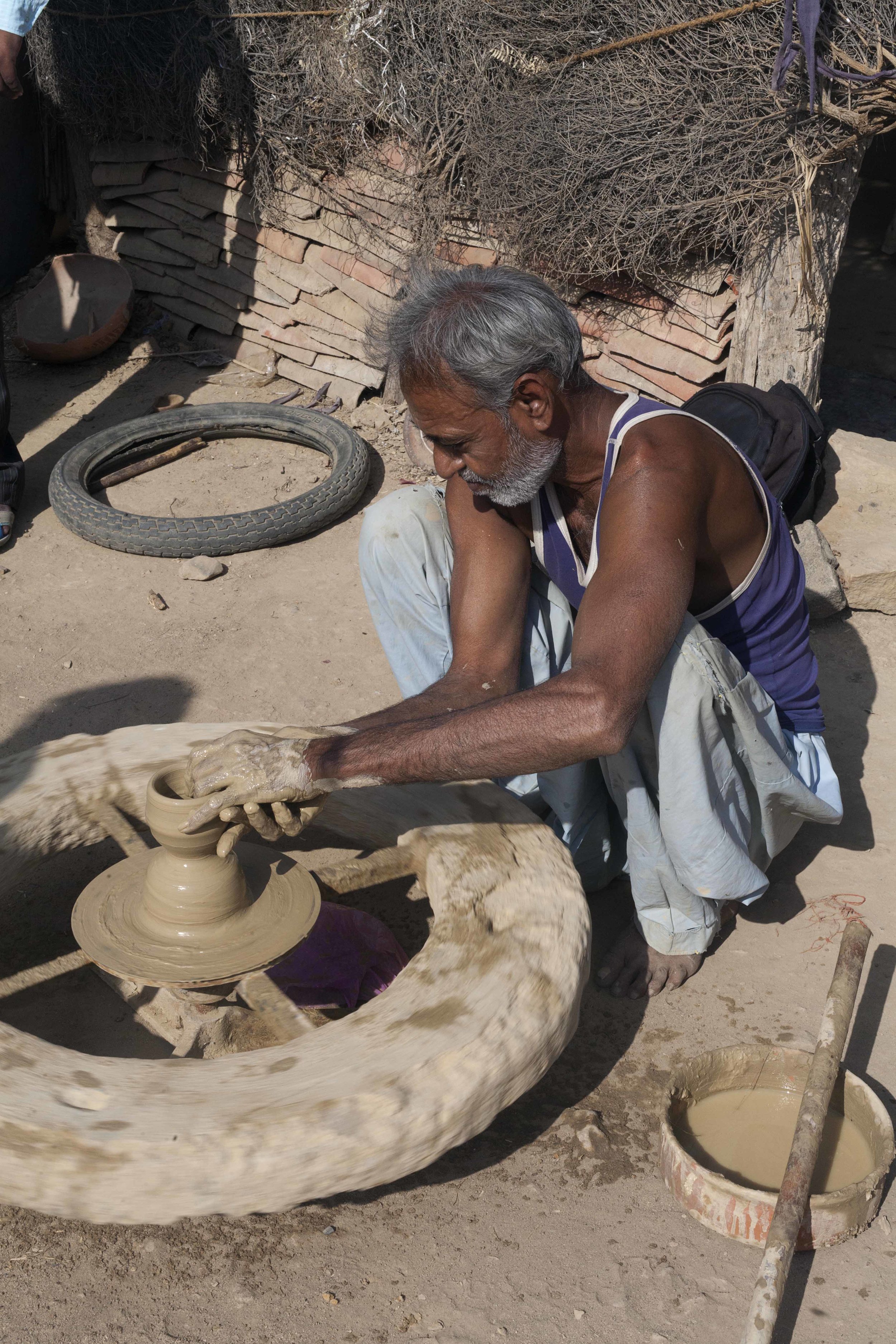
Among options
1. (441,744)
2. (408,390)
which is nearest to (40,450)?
(408,390)

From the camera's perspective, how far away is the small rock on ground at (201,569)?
447 cm

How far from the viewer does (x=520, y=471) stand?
230 cm

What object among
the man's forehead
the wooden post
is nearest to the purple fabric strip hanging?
the wooden post

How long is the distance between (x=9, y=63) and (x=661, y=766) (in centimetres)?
408

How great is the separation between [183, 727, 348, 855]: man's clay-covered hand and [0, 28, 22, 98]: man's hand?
370cm

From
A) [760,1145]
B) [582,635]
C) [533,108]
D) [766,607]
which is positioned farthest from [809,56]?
[760,1145]

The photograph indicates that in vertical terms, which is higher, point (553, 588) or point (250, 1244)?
point (553, 588)

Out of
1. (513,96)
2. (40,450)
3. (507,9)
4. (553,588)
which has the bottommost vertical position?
(40,450)

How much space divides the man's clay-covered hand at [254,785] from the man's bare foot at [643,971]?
0.96 m

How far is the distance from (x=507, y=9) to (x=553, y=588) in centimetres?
303

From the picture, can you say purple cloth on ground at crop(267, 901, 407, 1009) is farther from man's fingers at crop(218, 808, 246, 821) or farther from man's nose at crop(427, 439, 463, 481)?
man's nose at crop(427, 439, 463, 481)

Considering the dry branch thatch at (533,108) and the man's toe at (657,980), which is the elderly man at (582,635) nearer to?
the man's toe at (657,980)

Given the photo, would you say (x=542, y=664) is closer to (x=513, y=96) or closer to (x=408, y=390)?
(x=408, y=390)

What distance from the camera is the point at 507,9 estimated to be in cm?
441
